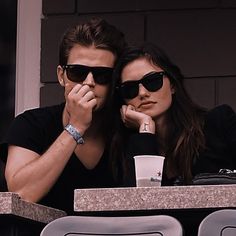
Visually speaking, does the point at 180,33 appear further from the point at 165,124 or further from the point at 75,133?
the point at 75,133

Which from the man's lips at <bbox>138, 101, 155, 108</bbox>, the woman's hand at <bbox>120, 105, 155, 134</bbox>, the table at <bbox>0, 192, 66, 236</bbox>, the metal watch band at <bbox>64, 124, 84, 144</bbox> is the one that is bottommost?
the table at <bbox>0, 192, 66, 236</bbox>

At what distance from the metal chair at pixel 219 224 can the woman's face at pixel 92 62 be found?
1272 millimetres

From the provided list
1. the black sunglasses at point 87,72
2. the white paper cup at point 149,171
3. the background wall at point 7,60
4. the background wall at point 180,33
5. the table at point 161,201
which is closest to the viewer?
the table at point 161,201

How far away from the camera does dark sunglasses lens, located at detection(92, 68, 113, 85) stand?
11.6 ft

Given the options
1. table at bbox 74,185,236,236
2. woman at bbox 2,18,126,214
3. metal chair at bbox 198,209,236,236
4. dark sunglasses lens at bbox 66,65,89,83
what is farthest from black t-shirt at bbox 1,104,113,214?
metal chair at bbox 198,209,236,236

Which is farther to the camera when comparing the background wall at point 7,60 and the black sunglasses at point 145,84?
the background wall at point 7,60

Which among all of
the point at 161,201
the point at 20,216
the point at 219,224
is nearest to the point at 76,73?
the point at 20,216

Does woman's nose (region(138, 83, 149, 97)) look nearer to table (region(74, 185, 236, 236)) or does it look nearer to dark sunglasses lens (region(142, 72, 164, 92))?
dark sunglasses lens (region(142, 72, 164, 92))

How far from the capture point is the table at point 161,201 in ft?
8.27

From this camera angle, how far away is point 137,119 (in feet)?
11.5

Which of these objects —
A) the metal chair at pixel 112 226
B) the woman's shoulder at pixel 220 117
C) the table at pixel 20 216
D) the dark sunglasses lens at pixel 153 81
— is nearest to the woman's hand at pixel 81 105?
the dark sunglasses lens at pixel 153 81

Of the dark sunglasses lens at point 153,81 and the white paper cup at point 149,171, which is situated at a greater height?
the dark sunglasses lens at point 153,81

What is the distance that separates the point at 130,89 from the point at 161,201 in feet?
3.31

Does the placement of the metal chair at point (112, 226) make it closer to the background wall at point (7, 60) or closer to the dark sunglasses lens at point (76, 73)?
the dark sunglasses lens at point (76, 73)
